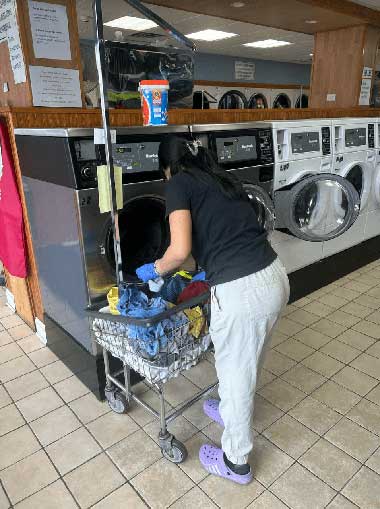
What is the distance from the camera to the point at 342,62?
15.1 feet

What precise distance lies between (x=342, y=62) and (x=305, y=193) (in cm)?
253

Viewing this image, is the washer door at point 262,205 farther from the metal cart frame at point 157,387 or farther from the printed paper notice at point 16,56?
the printed paper notice at point 16,56

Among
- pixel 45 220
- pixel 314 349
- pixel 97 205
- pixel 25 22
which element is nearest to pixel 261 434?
pixel 314 349

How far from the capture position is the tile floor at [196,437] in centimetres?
167

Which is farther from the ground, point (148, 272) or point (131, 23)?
point (131, 23)

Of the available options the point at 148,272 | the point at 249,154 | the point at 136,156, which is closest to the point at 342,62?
the point at 249,154

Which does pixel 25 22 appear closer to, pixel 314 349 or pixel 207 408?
pixel 207 408

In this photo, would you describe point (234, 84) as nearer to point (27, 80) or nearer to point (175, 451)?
point (27, 80)

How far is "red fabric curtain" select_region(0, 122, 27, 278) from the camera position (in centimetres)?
242

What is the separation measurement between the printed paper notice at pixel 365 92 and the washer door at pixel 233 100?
16.3ft

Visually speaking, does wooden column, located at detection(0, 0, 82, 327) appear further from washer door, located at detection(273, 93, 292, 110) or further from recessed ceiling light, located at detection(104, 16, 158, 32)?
washer door, located at detection(273, 93, 292, 110)

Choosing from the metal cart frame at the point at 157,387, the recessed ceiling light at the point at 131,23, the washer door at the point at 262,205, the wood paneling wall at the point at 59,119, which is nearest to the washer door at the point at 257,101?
the recessed ceiling light at the point at 131,23

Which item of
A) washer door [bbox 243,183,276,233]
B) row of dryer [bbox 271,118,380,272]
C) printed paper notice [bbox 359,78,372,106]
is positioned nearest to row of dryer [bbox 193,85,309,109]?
A: printed paper notice [bbox 359,78,372,106]

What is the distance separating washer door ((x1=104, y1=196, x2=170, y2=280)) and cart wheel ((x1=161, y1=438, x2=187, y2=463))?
2.82 ft
